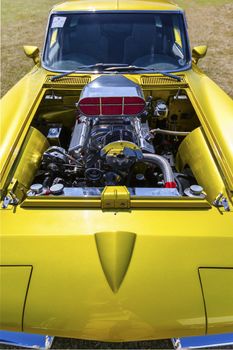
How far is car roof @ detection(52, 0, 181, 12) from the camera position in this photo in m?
3.36

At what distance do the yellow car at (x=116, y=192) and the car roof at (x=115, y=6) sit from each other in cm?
3

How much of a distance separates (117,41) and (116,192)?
198cm

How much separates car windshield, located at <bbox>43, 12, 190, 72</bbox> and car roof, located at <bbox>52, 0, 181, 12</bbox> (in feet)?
0.21

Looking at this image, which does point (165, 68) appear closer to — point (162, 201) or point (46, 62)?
point (46, 62)

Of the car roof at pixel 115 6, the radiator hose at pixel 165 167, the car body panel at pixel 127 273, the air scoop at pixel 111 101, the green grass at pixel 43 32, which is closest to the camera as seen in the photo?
the car body panel at pixel 127 273

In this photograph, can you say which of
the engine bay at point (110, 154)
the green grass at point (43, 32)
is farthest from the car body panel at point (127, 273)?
the green grass at point (43, 32)

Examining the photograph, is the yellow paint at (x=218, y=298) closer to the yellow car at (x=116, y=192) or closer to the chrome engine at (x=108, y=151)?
the yellow car at (x=116, y=192)

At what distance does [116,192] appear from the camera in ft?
6.01

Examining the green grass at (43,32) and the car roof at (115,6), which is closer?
the car roof at (115,6)

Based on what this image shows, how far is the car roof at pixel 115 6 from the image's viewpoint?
336 cm

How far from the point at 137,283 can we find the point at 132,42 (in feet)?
7.96

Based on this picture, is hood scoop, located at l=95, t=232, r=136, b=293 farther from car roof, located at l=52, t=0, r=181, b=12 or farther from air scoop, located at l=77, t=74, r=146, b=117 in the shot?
car roof, located at l=52, t=0, r=181, b=12

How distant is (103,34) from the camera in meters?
3.31

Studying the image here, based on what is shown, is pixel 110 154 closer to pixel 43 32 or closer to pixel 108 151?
pixel 108 151
